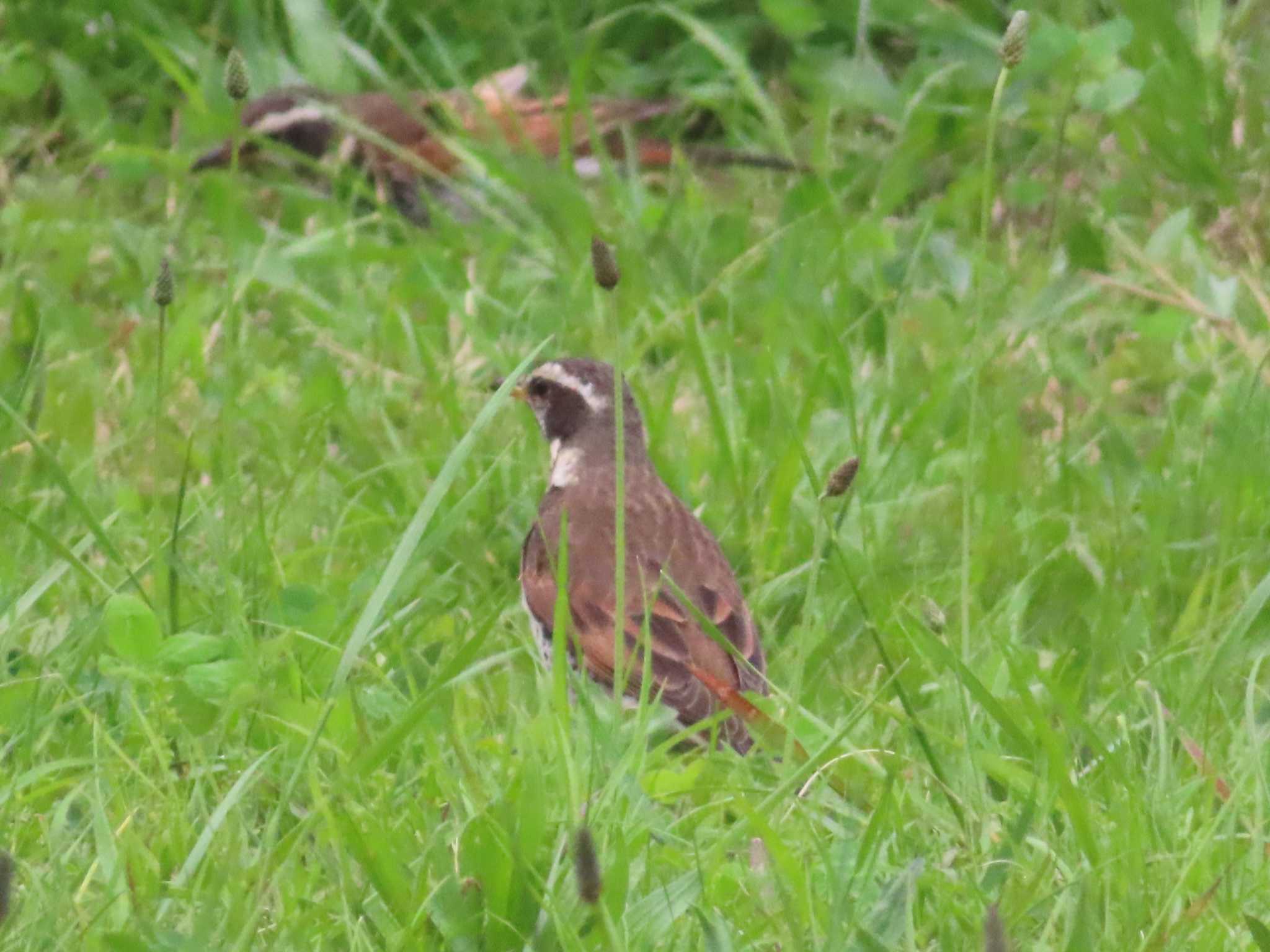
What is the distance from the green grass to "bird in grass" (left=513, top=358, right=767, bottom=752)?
119mm

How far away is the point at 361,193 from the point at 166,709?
3.90 meters

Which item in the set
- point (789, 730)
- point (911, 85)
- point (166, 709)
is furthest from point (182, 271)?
point (789, 730)

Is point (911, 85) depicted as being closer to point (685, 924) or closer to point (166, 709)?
point (166, 709)

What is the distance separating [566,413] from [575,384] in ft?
0.26

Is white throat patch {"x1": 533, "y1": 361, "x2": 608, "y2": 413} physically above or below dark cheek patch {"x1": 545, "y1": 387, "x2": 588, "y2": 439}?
above

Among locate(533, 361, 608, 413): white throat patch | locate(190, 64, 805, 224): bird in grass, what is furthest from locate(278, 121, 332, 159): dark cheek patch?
locate(533, 361, 608, 413): white throat patch

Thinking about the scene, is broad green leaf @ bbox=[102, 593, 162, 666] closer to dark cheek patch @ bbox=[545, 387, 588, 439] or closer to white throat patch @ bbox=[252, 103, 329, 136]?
dark cheek patch @ bbox=[545, 387, 588, 439]

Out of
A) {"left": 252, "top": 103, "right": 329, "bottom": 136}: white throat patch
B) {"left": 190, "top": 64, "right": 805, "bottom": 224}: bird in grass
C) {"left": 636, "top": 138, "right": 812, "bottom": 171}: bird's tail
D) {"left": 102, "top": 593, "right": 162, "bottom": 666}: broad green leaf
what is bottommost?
{"left": 636, "top": 138, "right": 812, "bottom": 171}: bird's tail

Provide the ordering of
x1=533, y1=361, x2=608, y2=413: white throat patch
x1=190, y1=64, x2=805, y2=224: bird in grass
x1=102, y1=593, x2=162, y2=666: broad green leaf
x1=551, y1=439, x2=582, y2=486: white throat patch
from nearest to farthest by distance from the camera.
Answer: x1=102, y1=593, x2=162, y2=666: broad green leaf, x1=551, y1=439, x2=582, y2=486: white throat patch, x1=533, y1=361, x2=608, y2=413: white throat patch, x1=190, y1=64, x2=805, y2=224: bird in grass

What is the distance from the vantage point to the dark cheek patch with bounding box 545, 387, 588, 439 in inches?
233

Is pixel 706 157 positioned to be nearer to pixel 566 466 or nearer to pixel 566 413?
pixel 566 413

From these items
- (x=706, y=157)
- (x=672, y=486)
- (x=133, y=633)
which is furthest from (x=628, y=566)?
(x=706, y=157)

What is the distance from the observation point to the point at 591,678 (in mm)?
5199

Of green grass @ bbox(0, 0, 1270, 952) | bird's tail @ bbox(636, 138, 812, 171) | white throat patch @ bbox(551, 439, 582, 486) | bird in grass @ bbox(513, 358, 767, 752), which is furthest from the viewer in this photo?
bird's tail @ bbox(636, 138, 812, 171)
